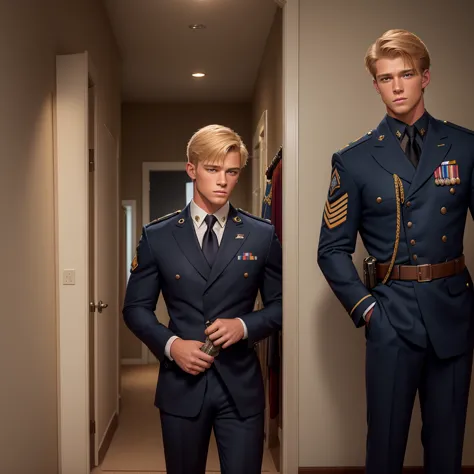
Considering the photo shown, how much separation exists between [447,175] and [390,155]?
0.56ft

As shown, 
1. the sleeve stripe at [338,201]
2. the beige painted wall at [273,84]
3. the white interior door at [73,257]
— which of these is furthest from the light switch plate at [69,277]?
the beige painted wall at [273,84]

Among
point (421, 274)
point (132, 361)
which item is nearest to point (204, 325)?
point (421, 274)

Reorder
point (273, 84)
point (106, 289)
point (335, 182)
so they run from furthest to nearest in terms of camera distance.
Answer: point (273, 84)
point (106, 289)
point (335, 182)

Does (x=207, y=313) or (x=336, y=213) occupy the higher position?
(x=336, y=213)

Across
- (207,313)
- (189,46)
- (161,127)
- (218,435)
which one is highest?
(189,46)

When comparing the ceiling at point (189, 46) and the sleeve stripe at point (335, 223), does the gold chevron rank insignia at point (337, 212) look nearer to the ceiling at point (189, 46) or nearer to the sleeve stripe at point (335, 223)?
the sleeve stripe at point (335, 223)

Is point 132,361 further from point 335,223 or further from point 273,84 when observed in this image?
point 335,223

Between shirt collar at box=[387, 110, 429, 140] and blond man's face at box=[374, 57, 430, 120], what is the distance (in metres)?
0.05

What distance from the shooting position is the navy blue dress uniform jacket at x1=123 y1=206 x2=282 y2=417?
1748 millimetres

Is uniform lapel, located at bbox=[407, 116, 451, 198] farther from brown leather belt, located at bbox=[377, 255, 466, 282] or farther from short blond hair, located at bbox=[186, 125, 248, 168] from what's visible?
short blond hair, located at bbox=[186, 125, 248, 168]

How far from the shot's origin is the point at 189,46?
4758mm

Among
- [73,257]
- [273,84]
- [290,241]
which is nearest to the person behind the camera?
[290,241]

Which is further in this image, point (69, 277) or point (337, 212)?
point (69, 277)

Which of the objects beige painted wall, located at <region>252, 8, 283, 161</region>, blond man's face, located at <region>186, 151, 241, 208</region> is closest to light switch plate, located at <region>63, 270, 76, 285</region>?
blond man's face, located at <region>186, 151, 241, 208</region>
